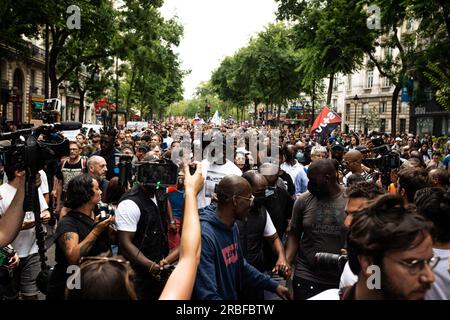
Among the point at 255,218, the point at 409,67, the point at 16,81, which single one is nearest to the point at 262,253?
the point at 255,218

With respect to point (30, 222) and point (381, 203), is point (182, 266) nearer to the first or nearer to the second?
point (381, 203)

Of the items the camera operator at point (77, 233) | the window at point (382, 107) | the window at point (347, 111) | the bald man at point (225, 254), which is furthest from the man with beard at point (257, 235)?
the window at point (347, 111)

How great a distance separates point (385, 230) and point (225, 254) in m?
1.33

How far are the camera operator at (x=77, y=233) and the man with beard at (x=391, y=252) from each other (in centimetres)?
223

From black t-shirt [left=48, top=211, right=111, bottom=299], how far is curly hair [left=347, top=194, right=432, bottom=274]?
2.29m

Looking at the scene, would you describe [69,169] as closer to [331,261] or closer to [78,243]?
[78,243]

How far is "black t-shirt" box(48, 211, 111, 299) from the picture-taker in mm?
3520

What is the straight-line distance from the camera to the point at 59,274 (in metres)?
3.64

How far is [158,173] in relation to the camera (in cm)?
365

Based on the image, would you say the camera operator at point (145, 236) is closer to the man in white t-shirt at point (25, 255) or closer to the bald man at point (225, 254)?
the bald man at point (225, 254)

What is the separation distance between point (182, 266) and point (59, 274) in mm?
1950

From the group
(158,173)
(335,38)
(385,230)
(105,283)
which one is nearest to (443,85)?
(158,173)

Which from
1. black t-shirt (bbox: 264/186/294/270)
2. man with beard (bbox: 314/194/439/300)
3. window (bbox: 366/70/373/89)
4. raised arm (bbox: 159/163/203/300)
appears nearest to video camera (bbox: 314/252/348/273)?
man with beard (bbox: 314/194/439/300)
